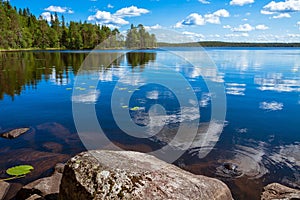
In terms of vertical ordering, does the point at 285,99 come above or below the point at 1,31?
below

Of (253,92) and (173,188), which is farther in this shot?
(253,92)

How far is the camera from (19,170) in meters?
6.98

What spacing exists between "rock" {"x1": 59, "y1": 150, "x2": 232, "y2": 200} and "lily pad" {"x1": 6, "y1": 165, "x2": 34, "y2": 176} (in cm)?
288

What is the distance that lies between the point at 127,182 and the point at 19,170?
4351mm

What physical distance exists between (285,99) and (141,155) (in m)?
13.2

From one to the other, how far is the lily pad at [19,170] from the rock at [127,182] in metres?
2.88

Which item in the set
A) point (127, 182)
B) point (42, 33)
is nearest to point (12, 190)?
point (127, 182)

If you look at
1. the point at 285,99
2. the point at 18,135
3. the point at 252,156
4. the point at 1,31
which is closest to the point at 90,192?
the point at 252,156

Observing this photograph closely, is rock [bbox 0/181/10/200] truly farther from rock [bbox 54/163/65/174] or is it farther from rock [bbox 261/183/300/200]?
rock [bbox 261/183/300/200]

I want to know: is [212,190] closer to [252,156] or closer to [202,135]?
[252,156]

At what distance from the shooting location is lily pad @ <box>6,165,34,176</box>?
682 centimetres

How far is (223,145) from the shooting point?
8.75 meters

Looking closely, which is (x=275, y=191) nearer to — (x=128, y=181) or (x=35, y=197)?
(x=128, y=181)

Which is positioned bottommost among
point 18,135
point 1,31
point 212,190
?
point 18,135
